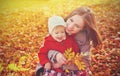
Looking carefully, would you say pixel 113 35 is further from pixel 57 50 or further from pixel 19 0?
A: pixel 19 0

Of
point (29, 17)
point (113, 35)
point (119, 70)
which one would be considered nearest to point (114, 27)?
point (113, 35)

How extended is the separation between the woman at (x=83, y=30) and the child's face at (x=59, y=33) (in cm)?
6

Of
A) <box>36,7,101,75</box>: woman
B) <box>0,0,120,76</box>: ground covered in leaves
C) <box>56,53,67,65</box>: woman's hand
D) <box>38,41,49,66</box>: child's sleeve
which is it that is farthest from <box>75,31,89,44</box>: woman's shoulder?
<box>38,41,49,66</box>: child's sleeve

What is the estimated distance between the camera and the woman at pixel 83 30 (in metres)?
2.97

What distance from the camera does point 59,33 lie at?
2.98 metres

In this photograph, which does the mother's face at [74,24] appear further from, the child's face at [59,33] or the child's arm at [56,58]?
the child's arm at [56,58]

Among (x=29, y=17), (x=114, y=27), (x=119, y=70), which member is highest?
(x=29, y=17)

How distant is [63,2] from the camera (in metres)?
3.17

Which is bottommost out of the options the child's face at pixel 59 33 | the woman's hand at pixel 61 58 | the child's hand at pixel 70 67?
the child's hand at pixel 70 67

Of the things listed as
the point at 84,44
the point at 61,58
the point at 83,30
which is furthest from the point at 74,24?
the point at 61,58

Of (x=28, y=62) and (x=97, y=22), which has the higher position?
(x=97, y=22)

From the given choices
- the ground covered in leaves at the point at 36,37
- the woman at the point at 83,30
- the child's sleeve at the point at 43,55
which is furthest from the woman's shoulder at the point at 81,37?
the child's sleeve at the point at 43,55

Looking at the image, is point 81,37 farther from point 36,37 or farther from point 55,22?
point 36,37

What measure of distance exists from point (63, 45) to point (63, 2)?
1.69 feet
